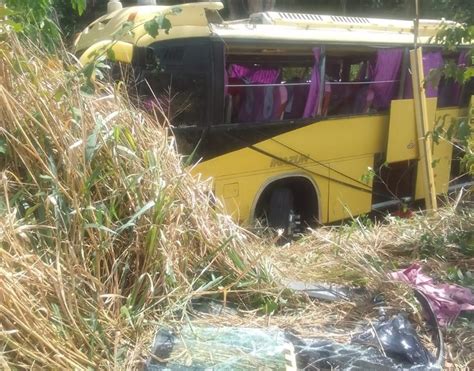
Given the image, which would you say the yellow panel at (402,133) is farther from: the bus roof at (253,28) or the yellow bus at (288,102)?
the bus roof at (253,28)

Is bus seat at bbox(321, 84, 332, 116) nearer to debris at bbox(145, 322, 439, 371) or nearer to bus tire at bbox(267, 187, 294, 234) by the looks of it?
bus tire at bbox(267, 187, 294, 234)

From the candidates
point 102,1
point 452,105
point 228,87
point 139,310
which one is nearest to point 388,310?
point 139,310

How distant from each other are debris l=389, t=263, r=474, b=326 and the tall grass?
2.76ft

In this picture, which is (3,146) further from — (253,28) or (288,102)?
(288,102)

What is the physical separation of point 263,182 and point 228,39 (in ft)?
4.80

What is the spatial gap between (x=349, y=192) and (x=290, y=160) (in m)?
1.07

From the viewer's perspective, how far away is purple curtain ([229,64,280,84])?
5711mm

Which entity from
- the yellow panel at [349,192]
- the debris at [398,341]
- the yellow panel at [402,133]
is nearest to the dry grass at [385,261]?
the debris at [398,341]

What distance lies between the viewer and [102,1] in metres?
12.6

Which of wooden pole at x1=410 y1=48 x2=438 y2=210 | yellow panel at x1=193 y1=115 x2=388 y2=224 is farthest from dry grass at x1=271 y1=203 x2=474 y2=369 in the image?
wooden pole at x1=410 y1=48 x2=438 y2=210

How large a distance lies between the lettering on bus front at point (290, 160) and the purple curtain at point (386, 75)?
140 cm

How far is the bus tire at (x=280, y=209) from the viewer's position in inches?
254

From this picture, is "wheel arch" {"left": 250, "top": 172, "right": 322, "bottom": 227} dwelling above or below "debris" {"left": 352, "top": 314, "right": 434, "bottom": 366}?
below

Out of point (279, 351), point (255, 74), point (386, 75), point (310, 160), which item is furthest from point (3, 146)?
point (386, 75)
